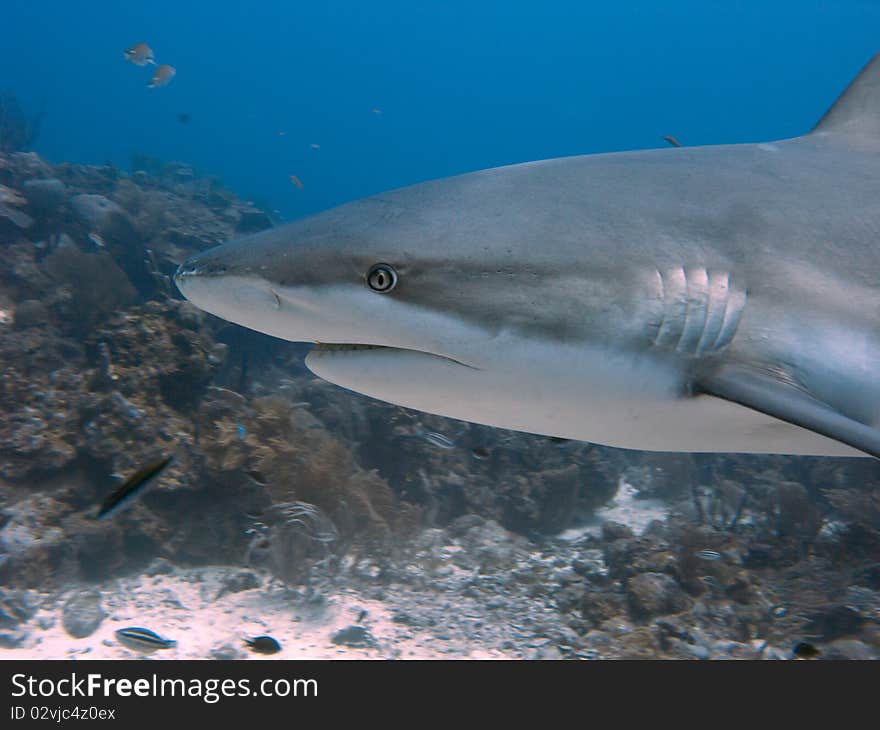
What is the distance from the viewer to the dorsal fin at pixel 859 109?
246cm

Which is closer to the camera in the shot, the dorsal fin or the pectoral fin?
the pectoral fin

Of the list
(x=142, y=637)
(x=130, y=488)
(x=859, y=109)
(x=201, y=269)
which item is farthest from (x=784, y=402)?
(x=142, y=637)

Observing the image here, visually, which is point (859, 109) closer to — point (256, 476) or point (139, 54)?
point (256, 476)

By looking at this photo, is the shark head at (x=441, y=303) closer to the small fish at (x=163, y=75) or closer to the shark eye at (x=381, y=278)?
the shark eye at (x=381, y=278)

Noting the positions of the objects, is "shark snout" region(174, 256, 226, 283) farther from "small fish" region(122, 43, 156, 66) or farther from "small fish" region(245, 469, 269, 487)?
"small fish" region(122, 43, 156, 66)

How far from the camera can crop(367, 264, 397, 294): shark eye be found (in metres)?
1.47

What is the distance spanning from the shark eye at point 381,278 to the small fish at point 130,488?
1807mm

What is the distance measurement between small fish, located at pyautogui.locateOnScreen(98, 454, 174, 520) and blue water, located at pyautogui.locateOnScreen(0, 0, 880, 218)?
9827cm

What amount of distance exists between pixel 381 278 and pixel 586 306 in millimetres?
533

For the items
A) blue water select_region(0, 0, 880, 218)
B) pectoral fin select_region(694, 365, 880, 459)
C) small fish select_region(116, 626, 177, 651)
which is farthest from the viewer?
blue water select_region(0, 0, 880, 218)

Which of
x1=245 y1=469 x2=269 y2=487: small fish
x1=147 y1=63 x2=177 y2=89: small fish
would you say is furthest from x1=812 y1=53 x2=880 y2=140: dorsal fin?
x1=147 y1=63 x2=177 y2=89: small fish

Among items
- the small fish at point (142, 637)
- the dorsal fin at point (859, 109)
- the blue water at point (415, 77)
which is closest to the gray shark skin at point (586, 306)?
the dorsal fin at point (859, 109)

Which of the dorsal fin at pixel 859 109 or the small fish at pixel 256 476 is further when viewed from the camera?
the small fish at pixel 256 476
